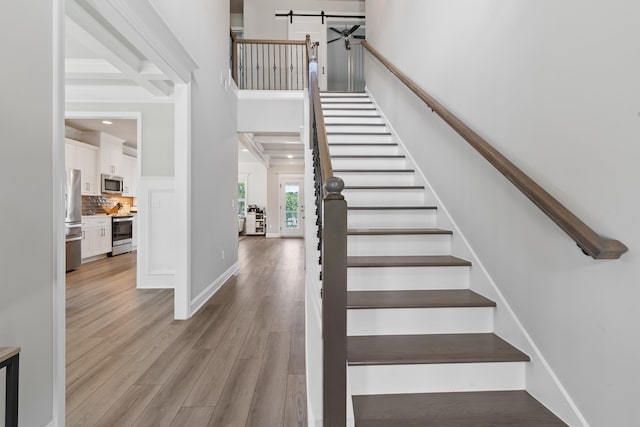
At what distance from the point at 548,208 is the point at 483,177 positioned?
0.76m

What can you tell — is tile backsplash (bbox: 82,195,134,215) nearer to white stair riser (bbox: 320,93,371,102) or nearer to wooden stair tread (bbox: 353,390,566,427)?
white stair riser (bbox: 320,93,371,102)

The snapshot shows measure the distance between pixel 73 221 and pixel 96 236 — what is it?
0.91 m

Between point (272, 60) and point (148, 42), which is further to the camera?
point (272, 60)

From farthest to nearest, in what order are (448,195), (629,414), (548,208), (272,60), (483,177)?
(272,60)
(448,195)
(483,177)
(548,208)
(629,414)

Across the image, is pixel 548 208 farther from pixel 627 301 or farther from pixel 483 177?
pixel 483 177

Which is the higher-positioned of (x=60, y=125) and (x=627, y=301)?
(x=60, y=125)

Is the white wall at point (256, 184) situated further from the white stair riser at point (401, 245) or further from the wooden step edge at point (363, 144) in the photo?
the white stair riser at point (401, 245)

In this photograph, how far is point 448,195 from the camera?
2.65 meters

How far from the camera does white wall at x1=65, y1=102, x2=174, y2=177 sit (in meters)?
4.44

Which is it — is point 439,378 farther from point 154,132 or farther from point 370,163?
point 154,132

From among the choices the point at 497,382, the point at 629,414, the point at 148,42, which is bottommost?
the point at 497,382

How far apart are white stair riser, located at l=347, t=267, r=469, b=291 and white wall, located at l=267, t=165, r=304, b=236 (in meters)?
9.64

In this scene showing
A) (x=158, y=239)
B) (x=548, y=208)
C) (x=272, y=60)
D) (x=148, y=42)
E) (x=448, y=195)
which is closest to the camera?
(x=548, y=208)

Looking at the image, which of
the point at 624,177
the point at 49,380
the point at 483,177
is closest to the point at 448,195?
the point at 483,177
